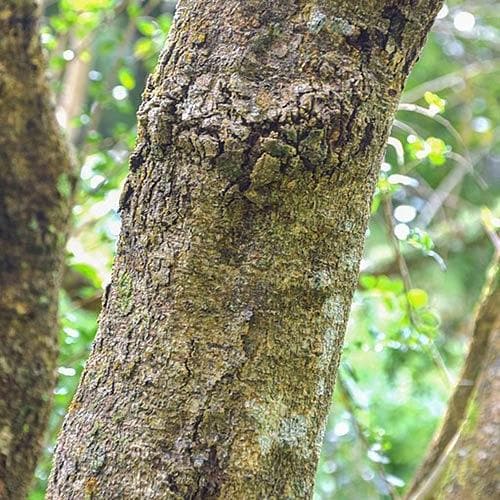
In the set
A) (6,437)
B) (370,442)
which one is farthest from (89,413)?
(370,442)

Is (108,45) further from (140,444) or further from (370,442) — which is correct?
(140,444)

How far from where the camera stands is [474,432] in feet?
3.36

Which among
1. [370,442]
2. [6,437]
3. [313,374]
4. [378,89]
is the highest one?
[378,89]

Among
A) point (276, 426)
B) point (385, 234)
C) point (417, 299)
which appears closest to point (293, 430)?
point (276, 426)

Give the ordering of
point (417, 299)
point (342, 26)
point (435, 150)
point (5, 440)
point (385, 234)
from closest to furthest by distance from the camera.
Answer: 1. point (342, 26)
2. point (5, 440)
3. point (435, 150)
4. point (417, 299)
5. point (385, 234)

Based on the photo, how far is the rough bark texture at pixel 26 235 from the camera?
3.33 ft

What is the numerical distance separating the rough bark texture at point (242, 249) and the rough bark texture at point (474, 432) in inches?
17.7

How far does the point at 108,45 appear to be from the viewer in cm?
181

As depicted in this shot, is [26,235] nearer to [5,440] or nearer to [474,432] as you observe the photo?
[5,440]

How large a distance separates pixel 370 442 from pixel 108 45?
1.00 m

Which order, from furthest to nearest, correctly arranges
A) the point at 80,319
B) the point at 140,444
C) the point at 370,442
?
the point at 80,319 < the point at 370,442 < the point at 140,444

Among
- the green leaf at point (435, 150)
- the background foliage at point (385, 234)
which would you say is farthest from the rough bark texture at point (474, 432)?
the green leaf at point (435, 150)

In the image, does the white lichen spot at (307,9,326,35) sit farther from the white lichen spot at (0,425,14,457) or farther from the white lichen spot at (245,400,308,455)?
the white lichen spot at (0,425,14,457)

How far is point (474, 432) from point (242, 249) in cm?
56
